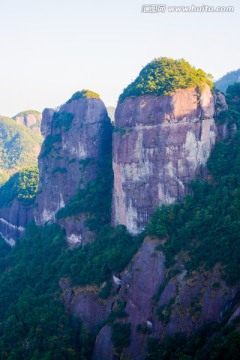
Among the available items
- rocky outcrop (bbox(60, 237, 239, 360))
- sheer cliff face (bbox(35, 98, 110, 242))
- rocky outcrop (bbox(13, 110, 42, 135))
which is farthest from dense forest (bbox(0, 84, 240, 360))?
rocky outcrop (bbox(13, 110, 42, 135))

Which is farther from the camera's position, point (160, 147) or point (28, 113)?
point (28, 113)

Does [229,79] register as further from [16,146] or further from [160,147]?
[160,147]

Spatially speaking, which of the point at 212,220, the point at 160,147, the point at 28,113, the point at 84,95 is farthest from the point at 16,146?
the point at 212,220

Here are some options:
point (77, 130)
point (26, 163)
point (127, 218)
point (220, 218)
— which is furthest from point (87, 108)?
point (26, 163)

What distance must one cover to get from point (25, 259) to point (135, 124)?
65.0 feet

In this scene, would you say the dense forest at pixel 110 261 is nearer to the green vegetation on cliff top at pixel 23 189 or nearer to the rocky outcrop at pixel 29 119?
the green vegetation on cliff top at pixel 23 189

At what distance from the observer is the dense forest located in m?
23.9

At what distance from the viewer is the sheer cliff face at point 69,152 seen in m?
41.0

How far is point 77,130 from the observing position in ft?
136

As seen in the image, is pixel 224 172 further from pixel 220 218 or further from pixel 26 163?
pixel 26 163

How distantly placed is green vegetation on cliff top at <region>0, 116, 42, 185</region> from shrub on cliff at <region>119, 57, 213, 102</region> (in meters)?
73.1

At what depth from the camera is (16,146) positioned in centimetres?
11094

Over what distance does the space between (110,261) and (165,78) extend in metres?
16.5

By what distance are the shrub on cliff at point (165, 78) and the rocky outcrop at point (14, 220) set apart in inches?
913
